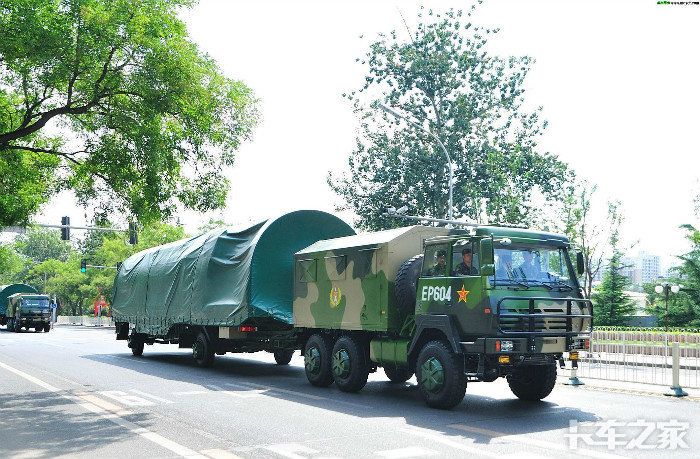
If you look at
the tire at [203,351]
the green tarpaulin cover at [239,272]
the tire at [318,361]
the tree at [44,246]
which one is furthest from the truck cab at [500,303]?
the tree at [44,246]

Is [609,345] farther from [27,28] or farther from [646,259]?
[646,259]

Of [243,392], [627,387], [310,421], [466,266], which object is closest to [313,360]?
[243,392]

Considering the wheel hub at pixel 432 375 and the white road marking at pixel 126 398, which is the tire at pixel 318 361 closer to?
the wheel hub at pixel 432 375

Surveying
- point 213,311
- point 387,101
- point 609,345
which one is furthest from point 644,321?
point 213,311

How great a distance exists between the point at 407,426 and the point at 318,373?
499 cm

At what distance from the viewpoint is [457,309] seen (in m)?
10.9

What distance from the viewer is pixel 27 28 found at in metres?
13.2

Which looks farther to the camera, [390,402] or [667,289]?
[667,289]

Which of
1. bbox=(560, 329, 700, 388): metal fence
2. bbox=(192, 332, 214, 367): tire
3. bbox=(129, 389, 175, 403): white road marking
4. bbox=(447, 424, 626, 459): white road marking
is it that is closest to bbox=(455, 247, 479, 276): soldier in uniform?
bbox=(447, 424, 626, 459): white road marking

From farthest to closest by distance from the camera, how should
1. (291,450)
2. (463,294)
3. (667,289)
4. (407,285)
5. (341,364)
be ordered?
1. (667,289)
2. (341,364)
3. (407,285)
4. (463,294)
5. (291,450)

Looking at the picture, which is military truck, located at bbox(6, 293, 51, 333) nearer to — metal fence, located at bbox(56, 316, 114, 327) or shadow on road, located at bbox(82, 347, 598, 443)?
metal fence, located at bbox(56, 316, 114, 327)

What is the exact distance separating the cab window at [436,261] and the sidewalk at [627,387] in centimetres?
509

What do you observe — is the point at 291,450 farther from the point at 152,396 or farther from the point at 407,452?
the point at 152,396

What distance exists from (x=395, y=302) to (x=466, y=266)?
187cm
